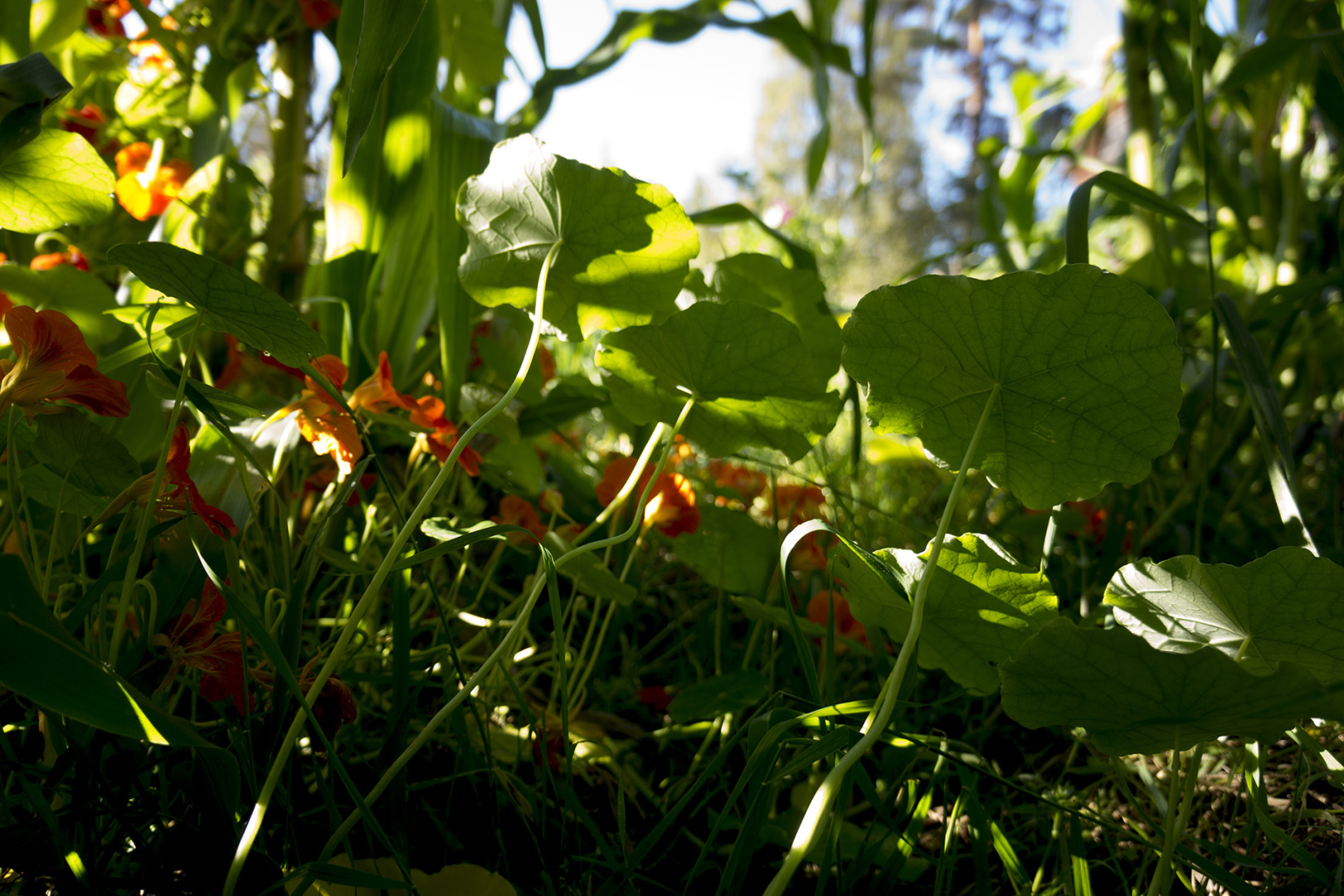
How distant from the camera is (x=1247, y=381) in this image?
57cm

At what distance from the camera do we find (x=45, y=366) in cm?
38

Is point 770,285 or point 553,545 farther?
point 770,285

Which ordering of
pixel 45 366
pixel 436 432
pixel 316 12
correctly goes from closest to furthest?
pixel 45 366
pixel 436 432
pixel 316 12

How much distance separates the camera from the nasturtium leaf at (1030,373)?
0.41 m

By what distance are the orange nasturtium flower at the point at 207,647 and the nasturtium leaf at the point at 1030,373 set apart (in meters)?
0.37

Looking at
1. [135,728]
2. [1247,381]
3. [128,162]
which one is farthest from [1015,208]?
[135,728]

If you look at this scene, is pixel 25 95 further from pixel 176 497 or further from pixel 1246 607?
pixel 1246 607

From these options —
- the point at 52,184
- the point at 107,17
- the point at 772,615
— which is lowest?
the point at 772,615

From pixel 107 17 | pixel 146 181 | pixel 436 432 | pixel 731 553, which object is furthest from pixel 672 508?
pixel 107 17

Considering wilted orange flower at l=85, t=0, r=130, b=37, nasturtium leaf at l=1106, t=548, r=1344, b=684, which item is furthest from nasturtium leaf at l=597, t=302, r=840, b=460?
wilted orange flower at l=85, t=0, r=130, b=37

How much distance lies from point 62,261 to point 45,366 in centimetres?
49

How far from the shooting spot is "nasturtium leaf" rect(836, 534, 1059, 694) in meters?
0.44

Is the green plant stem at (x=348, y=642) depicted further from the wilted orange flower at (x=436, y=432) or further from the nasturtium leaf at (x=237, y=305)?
the wilted orange flower at (x=436, y=432)

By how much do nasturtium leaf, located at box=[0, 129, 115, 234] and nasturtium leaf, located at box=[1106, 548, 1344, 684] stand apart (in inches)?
25.7
